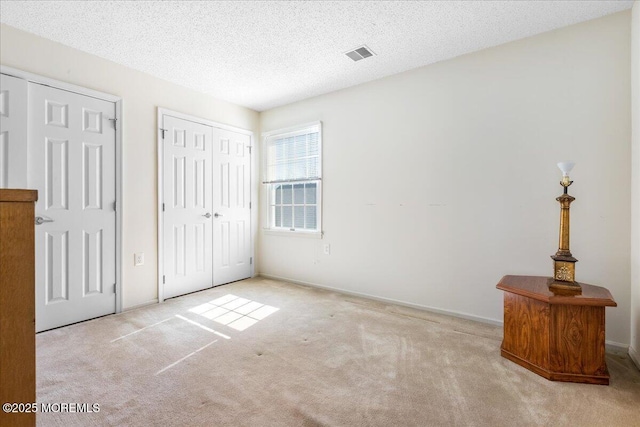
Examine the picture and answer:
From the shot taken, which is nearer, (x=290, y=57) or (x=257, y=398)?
(x=257, y=398)

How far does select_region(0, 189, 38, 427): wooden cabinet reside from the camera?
0.62m

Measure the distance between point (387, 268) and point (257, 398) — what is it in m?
2.04

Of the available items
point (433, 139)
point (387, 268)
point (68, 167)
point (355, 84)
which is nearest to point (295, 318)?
point (387, 268)

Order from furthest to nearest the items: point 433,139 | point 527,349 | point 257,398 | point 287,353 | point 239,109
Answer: point 239,109 → point 433,139 → point 287,353 → point 527,349 → point 257,398

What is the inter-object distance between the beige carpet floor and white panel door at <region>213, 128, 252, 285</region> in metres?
1.24

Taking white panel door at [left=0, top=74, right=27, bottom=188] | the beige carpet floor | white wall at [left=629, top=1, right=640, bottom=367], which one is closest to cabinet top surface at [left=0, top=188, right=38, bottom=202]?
the beige carpet floor

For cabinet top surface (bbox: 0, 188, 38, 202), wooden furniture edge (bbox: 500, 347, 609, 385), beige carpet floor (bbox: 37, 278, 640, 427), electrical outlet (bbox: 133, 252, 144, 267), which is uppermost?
cabinet top surface (bbox: 0, 188, 38, 202)

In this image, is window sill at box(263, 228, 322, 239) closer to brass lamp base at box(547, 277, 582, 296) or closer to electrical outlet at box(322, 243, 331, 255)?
electrical outlet at box(322, 243, 331, 255)

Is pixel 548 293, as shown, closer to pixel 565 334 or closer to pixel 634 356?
pixel 565 334

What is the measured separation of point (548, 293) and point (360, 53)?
2.47m

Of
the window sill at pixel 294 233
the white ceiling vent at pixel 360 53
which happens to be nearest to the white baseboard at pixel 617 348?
the window sill at pixel 294 233

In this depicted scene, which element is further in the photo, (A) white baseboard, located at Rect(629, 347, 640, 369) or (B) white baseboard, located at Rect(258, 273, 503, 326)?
(B) white baseboard, located at Rect(258, 273, 503, 326)

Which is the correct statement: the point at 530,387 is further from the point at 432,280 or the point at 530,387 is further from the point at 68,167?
the point at 68,167

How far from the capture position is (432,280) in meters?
3.04
